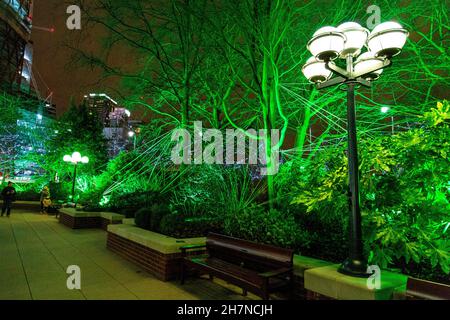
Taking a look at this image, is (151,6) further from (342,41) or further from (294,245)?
(294,245)

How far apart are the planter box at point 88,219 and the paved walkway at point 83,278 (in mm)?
2631

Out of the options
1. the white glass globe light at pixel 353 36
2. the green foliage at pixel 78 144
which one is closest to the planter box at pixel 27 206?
the green foliage at pixel 78 144

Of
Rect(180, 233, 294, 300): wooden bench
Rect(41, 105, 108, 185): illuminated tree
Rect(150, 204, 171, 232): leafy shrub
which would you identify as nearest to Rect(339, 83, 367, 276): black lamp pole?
Rect(180, 233, 294, 300): wooden bench

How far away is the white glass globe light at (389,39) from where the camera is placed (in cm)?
349

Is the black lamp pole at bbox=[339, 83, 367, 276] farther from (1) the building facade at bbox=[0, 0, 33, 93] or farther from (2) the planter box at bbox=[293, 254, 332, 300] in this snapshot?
(1) the building facade at bbox=[0, 0, 33, 93]

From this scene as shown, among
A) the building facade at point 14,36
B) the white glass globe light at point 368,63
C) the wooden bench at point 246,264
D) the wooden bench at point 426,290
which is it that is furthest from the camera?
the building facade at point 14,36

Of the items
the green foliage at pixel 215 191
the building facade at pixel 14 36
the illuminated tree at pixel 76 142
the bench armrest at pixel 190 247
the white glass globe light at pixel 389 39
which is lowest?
the bench armrest at pixel 190 247

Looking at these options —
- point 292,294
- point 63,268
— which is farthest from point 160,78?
point 292,294

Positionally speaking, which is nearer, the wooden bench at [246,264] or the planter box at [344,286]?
the planter box at [344,286]

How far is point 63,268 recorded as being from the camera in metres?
6.08

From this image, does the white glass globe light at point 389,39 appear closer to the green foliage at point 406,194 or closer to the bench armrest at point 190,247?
the green foliage at point 406,194

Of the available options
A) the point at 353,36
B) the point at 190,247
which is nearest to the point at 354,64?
the point at 353,36

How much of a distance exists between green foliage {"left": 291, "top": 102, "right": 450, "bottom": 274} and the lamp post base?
386 mm

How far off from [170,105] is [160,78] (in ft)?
3.83
